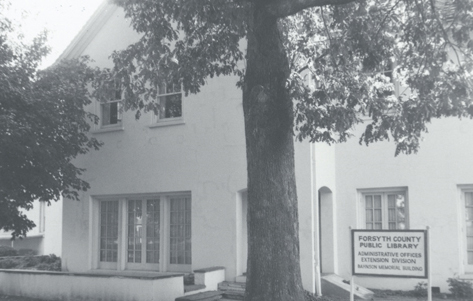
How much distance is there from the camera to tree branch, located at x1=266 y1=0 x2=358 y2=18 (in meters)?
8.77

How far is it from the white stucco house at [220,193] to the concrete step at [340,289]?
0.48 m

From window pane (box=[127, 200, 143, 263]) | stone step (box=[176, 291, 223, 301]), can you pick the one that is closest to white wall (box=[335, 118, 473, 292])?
stone step (box=[176, 291, 223, 301])

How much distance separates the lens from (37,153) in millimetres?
13648

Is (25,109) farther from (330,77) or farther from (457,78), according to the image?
(457,78)

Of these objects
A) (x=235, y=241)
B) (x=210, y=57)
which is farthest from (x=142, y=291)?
(x=210, y=57)

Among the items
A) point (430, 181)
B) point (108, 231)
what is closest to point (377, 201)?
point (430, 181)

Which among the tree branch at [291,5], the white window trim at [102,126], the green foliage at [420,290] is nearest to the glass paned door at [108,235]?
the white window trim at [102,126]

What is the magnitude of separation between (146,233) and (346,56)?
7652 millimetres

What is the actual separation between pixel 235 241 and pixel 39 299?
4707mm

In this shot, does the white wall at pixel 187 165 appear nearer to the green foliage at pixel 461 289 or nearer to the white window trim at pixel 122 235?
the white window trim at pixel 122 235

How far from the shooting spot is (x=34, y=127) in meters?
13.7

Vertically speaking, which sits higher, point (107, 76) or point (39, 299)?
point (107, 76)

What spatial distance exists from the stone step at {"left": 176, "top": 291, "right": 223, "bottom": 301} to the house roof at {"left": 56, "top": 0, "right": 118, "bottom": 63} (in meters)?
8.10

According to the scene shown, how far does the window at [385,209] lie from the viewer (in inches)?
567
